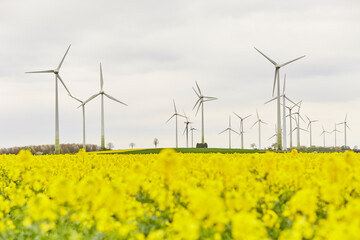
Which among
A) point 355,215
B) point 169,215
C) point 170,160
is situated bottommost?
point 169,215

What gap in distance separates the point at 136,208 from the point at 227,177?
13.2ft

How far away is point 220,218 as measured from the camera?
250 inches

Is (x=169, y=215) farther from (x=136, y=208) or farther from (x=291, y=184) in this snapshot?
(x=291, y=184)

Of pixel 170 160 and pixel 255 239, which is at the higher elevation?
pixel 170 160

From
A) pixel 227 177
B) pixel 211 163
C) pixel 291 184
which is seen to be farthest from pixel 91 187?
pixel 291 184

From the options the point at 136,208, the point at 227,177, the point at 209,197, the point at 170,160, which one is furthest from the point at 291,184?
the point at 209,197

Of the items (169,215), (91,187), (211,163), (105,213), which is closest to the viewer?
(105,213)

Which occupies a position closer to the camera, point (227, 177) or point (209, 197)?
point (209, 197)

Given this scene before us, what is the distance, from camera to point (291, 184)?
1184 cm

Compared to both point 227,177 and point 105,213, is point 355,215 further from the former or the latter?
point 227,177

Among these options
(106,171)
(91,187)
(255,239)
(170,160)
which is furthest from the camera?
(106,171)

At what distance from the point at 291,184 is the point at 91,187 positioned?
6341mm

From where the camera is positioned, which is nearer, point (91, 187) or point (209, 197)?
point (209, 197)

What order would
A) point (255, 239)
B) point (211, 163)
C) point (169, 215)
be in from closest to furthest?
1. point (255, 239)
2. point (169, 215)
3. point (211, 163)
